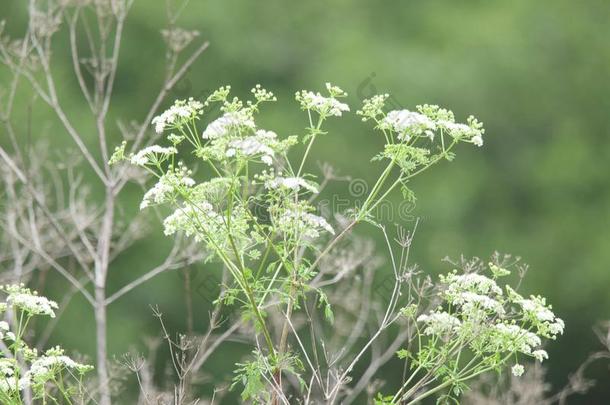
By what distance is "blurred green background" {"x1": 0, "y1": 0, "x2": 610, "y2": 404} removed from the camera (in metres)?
13.3

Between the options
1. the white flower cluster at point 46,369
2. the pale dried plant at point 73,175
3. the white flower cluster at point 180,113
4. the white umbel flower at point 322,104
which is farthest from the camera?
the pale dried plant at point 73,175

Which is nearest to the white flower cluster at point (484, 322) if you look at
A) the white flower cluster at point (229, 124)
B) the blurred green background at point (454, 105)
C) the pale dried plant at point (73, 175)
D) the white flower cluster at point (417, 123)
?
the white flower cluster at point (417, 123)

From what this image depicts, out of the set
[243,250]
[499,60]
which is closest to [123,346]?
[499,60]

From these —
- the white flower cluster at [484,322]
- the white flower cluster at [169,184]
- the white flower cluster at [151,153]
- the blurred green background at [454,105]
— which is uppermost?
the white flower cluster at [151,153]

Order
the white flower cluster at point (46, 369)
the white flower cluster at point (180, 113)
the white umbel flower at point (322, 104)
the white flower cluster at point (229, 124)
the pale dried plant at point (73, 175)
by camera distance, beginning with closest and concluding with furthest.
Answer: the white flower cluster at point (229, 124), the white flower cluster at point (180, 113), the white flower cluster at point (46, 369), the white umbel flower at point (322, 104), the pale dried plant at point (73, 175)

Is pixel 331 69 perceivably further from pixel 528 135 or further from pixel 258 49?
pixel 528 135

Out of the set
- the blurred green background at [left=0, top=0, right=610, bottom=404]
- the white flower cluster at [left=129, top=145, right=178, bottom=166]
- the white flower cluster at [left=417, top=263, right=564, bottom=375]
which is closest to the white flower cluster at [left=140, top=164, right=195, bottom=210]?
the white flower cluster at [left=129, top=145, right=178, bottom=166]

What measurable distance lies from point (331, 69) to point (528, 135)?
10.8 ft

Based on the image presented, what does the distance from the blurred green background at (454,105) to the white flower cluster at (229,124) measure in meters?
8.98

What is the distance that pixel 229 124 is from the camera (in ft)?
12.8

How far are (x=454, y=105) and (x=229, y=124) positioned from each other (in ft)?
34.9

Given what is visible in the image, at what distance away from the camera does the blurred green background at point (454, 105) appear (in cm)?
1329

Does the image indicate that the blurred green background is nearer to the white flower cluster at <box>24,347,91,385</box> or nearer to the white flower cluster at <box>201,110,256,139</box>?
the white flower cluster at <box>24,347,91,385</box>

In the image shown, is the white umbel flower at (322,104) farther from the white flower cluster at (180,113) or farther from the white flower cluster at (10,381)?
the white flower cluster at (10,381)
